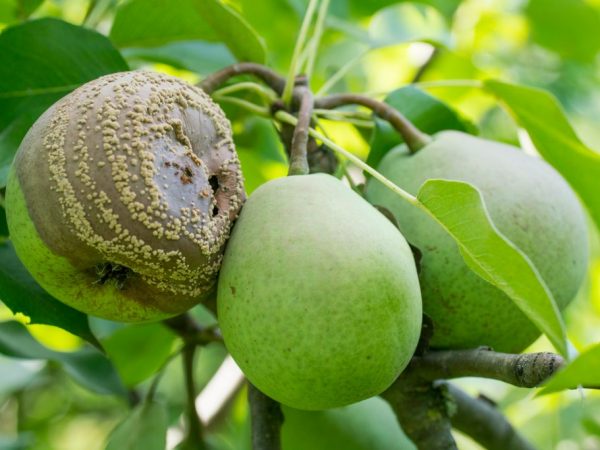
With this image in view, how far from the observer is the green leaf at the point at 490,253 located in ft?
2.87

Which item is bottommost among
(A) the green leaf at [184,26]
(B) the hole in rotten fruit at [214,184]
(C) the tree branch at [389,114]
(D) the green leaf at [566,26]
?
(D) the green leaf at [566,26]

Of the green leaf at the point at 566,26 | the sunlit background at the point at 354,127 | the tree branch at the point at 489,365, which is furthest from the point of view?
the green leaf at the point at 566,26

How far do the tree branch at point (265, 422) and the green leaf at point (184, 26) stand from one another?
569 mm

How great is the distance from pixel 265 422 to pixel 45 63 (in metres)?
0.66

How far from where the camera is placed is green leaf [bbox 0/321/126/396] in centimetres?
144

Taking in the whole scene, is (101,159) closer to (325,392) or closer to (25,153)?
(25,153)

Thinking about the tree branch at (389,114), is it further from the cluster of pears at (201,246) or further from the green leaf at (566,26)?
the green leaf at (566,26)

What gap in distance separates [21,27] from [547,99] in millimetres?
878

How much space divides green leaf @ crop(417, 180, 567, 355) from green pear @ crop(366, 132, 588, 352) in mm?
172

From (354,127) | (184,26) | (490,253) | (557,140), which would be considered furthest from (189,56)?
(490,253)

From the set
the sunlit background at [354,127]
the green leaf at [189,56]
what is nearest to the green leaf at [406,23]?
the sunlit background at [354,127]

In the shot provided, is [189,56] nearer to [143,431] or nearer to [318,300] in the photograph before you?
[143,431]

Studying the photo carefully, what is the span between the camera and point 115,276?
1062 millimetres

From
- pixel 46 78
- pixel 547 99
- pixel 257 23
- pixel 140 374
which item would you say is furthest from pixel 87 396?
pixel 547 99
